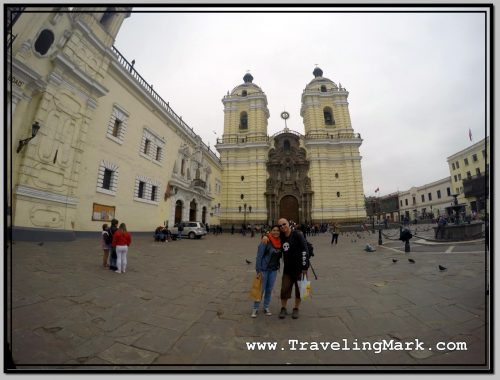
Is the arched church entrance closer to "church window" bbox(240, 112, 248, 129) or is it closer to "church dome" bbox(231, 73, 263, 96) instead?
"church window" bbox(240, 112, 248, 129)

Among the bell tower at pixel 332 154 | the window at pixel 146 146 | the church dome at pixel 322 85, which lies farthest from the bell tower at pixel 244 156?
the window at pixel 146 146

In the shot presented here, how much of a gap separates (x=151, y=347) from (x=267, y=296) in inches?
67.1

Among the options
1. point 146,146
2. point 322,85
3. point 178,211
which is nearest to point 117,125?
point 146,146

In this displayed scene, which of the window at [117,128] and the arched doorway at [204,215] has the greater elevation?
the window at [117,128]

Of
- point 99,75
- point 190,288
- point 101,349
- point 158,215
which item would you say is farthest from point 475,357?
point 158,215

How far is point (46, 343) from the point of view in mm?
2336

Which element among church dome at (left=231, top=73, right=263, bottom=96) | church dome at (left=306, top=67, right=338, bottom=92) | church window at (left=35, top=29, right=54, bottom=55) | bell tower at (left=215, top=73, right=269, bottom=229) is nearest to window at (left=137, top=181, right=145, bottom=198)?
church window at (left=35, top=29, right=54, bottom=55)

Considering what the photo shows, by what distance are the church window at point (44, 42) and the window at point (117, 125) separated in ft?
14.2

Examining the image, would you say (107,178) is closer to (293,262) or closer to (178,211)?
(178,211)

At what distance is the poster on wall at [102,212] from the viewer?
11773mm

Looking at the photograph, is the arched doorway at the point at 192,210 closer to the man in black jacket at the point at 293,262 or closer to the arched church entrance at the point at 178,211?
the arched church entrance at the point at 178,211

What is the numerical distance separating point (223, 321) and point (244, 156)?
103 feet

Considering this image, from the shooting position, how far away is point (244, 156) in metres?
33.8

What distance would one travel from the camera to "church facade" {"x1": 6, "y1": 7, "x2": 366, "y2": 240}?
8.69 m
